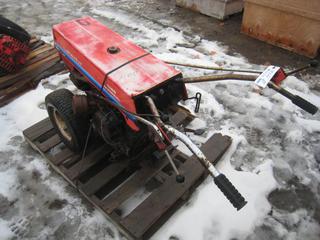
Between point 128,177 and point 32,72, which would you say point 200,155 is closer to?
point 128,177

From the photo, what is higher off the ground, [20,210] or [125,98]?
[125,98]

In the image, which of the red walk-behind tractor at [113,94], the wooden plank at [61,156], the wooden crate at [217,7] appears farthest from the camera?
the wooden crate at [217,7]

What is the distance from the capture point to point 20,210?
2.32 m

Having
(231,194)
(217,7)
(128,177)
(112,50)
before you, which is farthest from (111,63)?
(217,7)

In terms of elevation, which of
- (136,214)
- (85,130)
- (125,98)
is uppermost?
(125,98)

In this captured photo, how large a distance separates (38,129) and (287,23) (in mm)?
3479

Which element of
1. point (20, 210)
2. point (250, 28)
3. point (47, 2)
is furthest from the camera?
point (47, 2)

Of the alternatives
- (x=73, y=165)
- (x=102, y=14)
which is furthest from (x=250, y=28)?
(x=73, y=165)

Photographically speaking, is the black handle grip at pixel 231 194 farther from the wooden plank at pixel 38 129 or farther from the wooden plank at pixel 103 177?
the wooden plank at pixel 38 129

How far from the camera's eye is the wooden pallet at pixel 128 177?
7.09 ft

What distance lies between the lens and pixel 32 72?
11.9 ft

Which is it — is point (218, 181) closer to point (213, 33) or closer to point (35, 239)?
point (35, 239)

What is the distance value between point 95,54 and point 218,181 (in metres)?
1.42

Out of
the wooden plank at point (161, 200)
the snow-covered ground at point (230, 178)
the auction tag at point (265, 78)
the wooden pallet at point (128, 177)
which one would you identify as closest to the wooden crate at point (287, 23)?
the snow-covered ground at point (230, 178)
